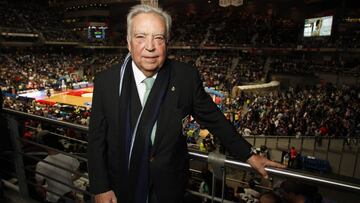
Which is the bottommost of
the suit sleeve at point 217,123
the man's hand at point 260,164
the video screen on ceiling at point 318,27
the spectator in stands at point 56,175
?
the spectator in stands at point 56,175

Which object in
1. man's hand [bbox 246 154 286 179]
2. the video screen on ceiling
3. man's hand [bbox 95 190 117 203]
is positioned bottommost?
man's hand [bbox 95 190 117 203]

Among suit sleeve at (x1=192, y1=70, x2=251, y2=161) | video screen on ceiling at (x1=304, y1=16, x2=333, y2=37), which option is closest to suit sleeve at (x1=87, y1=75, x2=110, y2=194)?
suit sleeve at (x1=192, y1=70, x2=251, y2=161)

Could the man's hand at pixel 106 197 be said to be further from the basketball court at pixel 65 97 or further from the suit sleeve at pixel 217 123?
the basketball court at pixel 65 97

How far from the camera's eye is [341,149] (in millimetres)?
10266

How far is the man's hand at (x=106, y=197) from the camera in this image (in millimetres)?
1913

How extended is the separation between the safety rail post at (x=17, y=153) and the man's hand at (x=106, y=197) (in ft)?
5.61

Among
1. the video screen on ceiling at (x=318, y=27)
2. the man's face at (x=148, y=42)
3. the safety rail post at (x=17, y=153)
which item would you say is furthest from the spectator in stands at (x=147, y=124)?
the video screen on ceiling at (x=318, y=27)

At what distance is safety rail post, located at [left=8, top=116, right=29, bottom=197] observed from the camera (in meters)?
3.11

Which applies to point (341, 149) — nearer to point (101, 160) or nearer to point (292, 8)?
point (101, 160)

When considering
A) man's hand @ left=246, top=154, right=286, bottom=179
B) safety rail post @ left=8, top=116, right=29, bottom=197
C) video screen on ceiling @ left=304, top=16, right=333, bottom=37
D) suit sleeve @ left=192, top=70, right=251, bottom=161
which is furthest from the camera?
video screen on ceiling @ left=304, top=16, right=333, bottom=37

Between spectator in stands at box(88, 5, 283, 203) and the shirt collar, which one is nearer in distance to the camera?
spectator in stands at box(88, 5, 283, 203)

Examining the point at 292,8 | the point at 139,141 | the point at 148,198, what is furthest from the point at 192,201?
the point at 292,8

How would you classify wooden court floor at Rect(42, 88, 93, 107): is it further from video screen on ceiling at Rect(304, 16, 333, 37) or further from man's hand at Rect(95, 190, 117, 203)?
man's hand at Rect(95, 190, 117, 203)

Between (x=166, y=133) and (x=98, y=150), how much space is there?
494 mm
